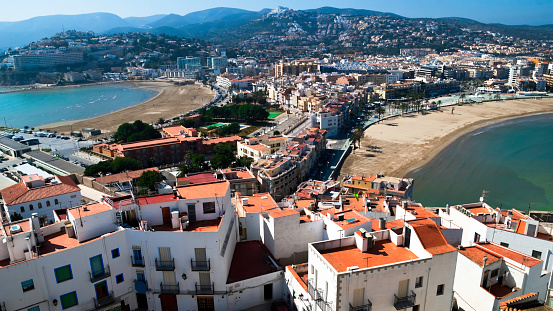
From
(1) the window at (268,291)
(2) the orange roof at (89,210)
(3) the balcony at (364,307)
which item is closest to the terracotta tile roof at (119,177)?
(2) the orange roof at (89,210)

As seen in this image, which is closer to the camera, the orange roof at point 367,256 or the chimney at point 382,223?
the orange roof at point 367,256

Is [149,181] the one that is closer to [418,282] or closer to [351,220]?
[351,220]

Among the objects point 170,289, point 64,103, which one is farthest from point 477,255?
point 64,103

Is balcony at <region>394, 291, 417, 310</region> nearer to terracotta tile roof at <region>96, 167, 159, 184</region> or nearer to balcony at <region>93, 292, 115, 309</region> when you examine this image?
balcony at <region>93, 292, 115, 309</region>

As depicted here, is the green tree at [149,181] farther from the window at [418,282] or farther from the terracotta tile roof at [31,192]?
the window at [418,282]

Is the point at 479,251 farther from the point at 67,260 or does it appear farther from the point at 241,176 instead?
the point at 241,176

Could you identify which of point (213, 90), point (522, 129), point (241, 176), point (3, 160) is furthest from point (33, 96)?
point (522, 129)

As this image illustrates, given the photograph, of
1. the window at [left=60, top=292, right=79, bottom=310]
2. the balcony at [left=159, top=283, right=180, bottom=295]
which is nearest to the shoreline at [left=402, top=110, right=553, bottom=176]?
the balcony at [left=159, top=283, right=180, bottom=295]
